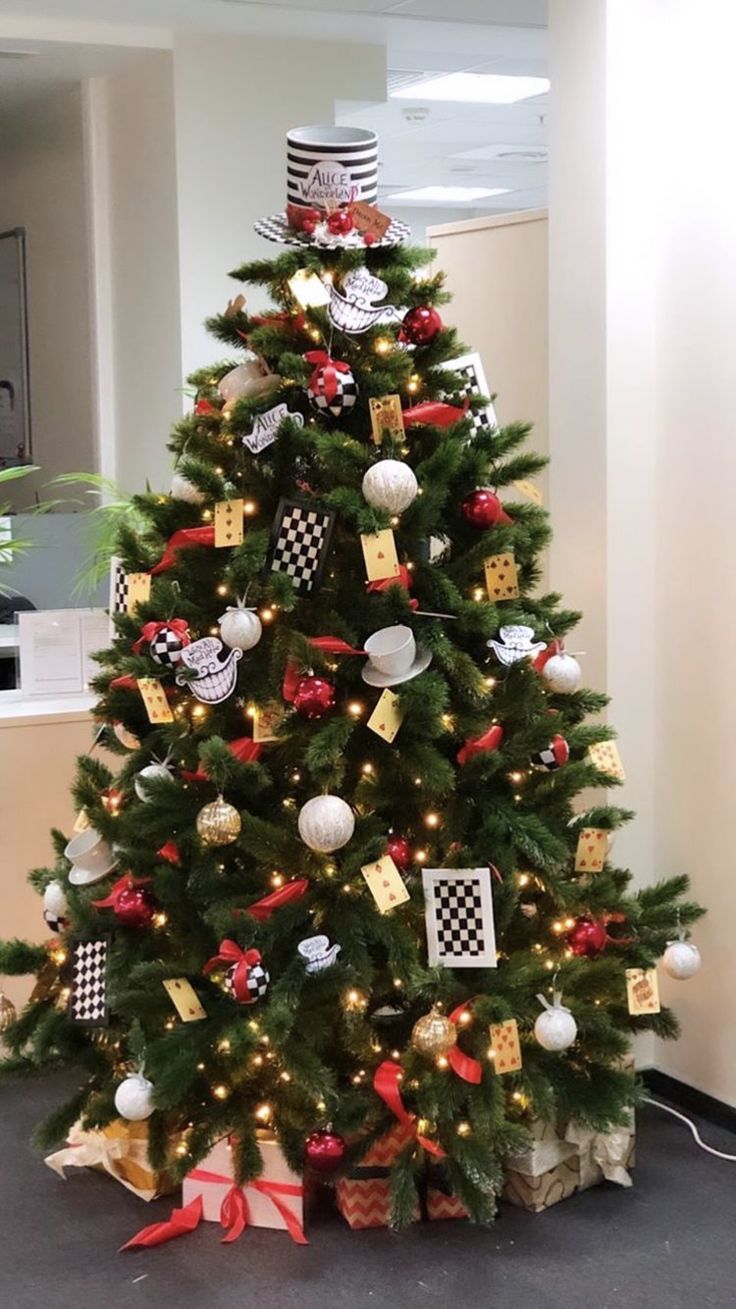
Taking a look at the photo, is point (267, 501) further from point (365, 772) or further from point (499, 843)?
point (499, 843)

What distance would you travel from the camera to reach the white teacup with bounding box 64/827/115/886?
274 cm

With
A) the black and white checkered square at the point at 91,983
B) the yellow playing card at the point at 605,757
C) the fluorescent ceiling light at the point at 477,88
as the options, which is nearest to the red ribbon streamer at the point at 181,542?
the black and white checkered square at the point at 91,983

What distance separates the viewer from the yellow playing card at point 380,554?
7.99ft

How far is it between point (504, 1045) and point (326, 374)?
1.13 metres

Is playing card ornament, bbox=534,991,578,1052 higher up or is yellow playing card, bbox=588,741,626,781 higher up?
yellow playing card, bbox=588,741,626,781

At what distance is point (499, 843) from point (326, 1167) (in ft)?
A: 1.98

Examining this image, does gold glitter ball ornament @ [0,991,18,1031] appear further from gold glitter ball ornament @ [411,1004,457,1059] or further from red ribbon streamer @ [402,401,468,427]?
red ribbon streamer @ [402,401,468,427]

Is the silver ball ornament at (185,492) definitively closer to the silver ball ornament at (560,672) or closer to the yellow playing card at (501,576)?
the yellow playing card at (501,576)

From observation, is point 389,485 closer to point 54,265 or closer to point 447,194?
point 54,265

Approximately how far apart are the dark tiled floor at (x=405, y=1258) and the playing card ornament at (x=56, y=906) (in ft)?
1.60

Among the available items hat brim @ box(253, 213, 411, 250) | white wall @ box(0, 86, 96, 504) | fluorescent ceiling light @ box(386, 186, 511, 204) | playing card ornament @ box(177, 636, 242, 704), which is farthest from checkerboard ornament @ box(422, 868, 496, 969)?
fluorescent ceiling light @ box(386, 186, 511, 204)

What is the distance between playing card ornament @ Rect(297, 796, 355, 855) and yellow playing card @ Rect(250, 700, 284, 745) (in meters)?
0.16

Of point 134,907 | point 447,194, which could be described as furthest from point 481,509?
point 447,194

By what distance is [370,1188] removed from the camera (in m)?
2.60
